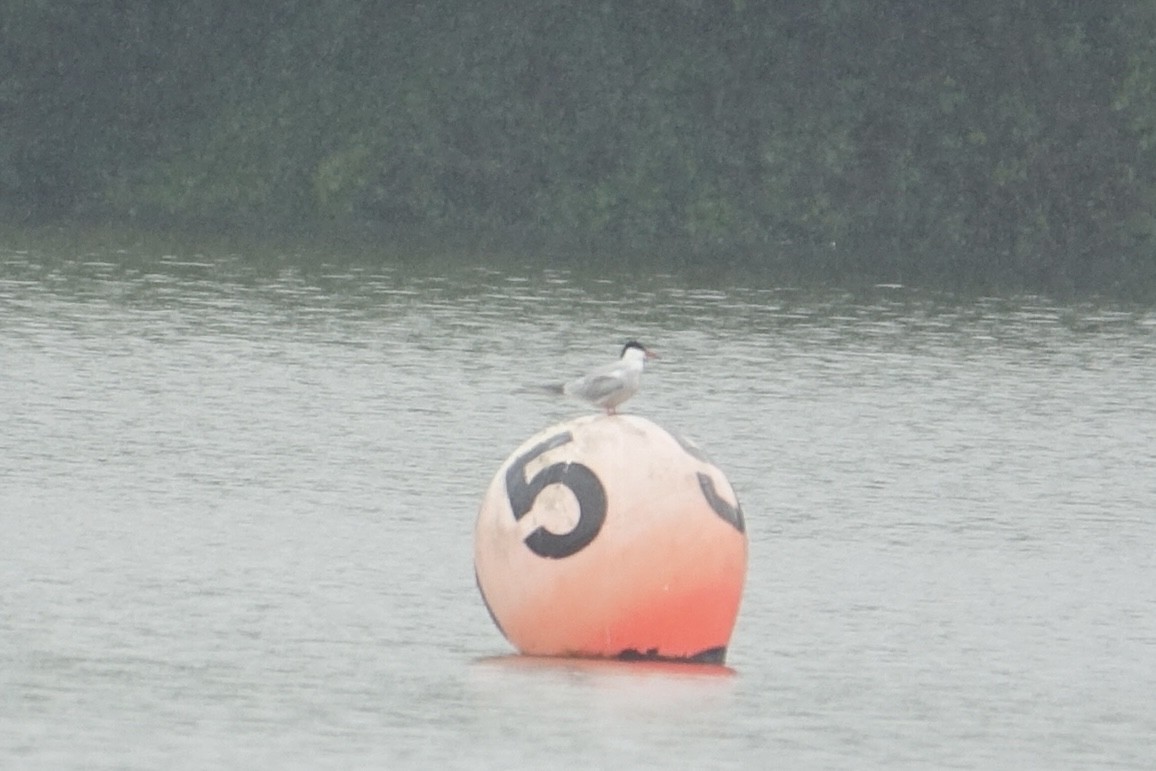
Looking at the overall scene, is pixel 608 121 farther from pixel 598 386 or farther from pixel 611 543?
pixel 611 543

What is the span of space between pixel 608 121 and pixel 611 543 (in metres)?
41.8

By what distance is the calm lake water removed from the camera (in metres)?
12.0

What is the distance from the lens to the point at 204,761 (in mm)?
11062

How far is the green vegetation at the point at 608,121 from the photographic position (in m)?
51.6

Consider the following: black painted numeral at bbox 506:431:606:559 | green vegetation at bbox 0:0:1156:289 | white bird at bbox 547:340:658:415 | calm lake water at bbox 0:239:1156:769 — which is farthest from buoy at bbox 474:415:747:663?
green vegetation at bbox 0:0:1156:289

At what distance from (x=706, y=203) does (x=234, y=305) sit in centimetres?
2126

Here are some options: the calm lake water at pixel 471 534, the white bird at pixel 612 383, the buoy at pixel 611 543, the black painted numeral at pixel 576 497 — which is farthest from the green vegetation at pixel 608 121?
the black painted numeral at pixel 576 497

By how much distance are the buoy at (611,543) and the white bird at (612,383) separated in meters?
0.42

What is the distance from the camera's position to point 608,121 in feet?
178

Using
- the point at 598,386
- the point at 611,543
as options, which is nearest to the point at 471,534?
the point at 598,386

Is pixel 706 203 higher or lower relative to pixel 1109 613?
lower

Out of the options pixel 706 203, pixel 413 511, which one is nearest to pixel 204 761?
pixel 413 511

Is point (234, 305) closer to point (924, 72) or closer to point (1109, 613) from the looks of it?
point (1109, 613)

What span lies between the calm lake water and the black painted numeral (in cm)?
56
